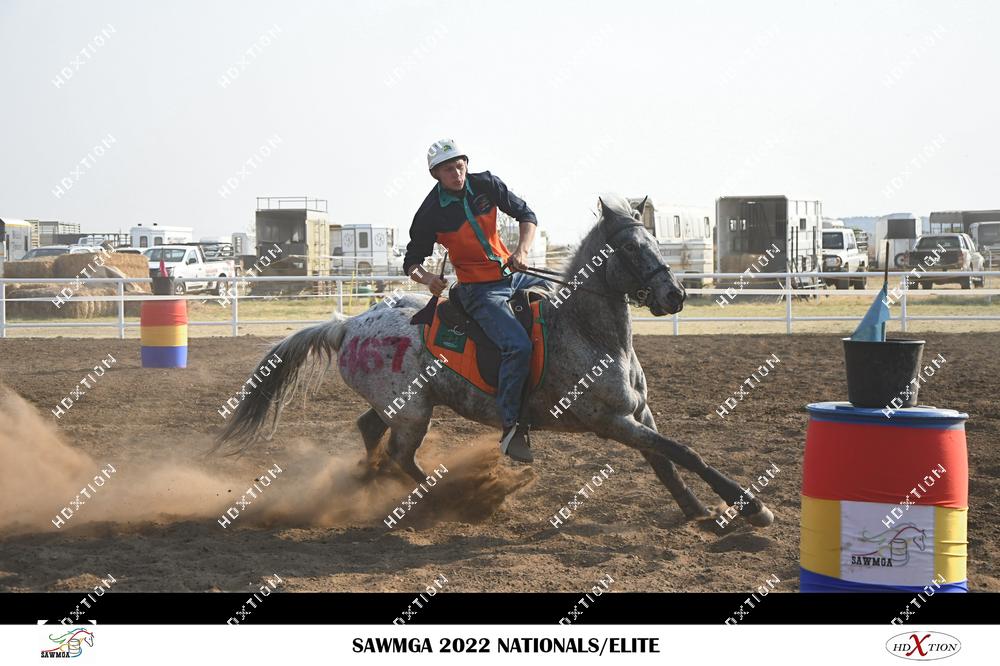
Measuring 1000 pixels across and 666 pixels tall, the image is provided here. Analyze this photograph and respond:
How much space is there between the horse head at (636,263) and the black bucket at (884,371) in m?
1.39

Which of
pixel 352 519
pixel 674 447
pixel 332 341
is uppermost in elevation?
pixel 332 341

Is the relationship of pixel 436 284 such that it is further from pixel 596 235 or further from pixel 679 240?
pixel 679 240

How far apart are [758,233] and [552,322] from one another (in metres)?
26.0

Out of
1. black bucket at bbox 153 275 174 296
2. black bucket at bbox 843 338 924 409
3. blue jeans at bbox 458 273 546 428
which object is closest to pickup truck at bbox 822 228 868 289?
black bucket at bbox 153 275 174 296

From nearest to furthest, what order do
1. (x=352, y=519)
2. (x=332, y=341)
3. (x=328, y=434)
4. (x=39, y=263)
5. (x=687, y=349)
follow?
(x=352, y=519), (x=332, y=341), (x=328, y=434), (x=687, y=349), (x=39, y=263)

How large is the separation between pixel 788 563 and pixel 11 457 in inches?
229

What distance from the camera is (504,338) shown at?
5828 mm

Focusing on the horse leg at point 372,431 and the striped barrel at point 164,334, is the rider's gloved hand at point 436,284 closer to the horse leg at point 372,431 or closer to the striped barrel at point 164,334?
the horse leg at point 372,431

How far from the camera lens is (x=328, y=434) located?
9.09m

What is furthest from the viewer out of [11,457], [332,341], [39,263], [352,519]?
[39,263]
